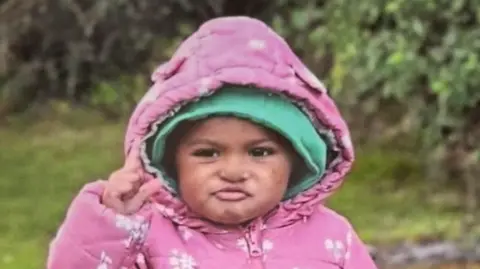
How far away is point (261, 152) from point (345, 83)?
14.9 feet

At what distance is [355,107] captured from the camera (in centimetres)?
854

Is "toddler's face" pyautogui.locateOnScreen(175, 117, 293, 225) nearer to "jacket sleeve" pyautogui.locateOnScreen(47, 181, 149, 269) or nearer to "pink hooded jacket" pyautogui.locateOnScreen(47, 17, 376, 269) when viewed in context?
"pink hooded jacket" pyautogui.locateOnScreen(47, 17, 376, 269)

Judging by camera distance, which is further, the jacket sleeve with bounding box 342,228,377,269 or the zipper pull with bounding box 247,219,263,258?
the jacket sleeve with bounding box 342,228,377,269

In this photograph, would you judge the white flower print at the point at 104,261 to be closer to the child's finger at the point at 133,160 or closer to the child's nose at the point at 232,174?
the child's finger at the point at 133,160

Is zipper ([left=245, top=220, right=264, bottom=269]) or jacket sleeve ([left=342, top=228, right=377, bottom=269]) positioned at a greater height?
zipper ([left=245, top=220, right=264, bottom=269])

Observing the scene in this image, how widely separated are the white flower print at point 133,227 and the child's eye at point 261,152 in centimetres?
28

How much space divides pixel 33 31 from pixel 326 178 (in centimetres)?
505

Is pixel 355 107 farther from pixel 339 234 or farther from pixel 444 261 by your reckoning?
pixel 339 234

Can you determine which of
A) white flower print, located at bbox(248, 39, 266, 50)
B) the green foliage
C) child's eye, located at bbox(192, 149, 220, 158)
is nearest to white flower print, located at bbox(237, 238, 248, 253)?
child's eye, located at bbox(192, 149, 220, 158)

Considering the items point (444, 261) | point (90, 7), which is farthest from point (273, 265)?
Result: point (90, 7)

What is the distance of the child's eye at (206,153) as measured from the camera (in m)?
2.84

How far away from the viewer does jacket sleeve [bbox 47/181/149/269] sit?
2.70 meters

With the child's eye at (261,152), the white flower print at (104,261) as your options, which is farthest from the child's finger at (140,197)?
the child's eye at (261,152)

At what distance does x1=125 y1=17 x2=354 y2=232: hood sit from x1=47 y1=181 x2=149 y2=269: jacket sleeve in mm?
117
